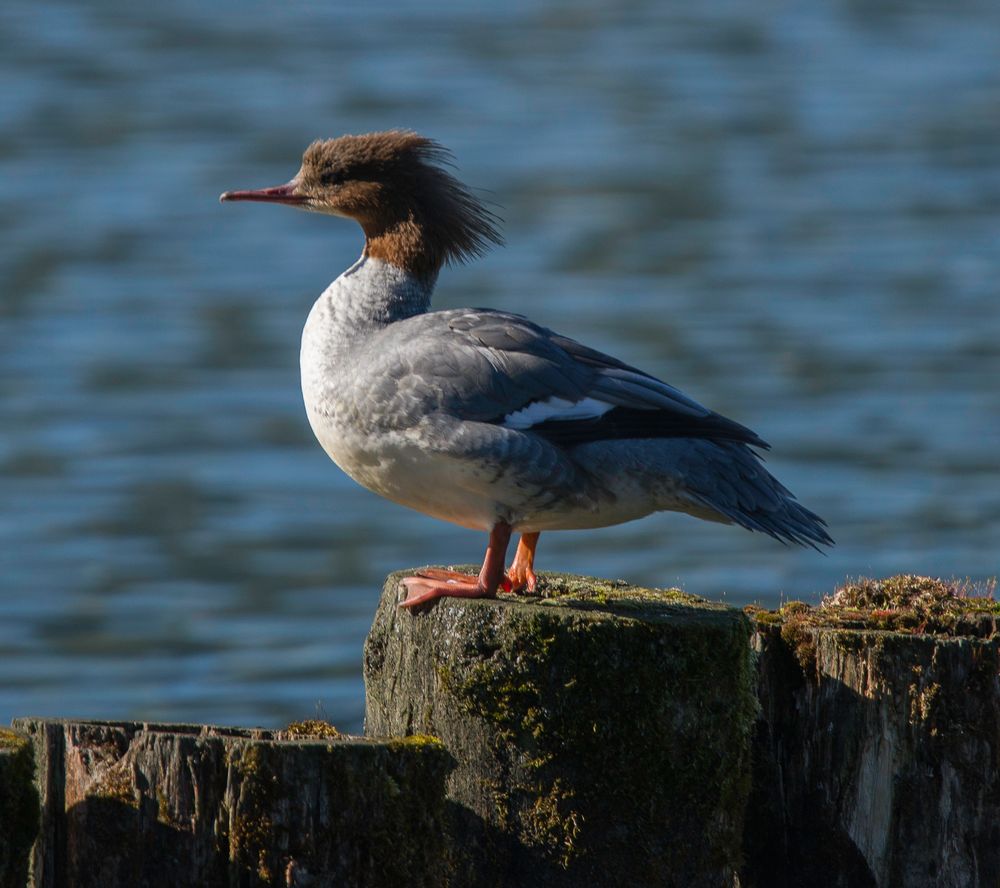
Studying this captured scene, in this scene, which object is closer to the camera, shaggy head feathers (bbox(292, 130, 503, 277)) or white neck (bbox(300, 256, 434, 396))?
white neck (bbox(300, 256, 434, 396))

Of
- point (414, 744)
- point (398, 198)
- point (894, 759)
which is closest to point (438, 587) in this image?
point (414, 744)

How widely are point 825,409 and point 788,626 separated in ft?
31.6

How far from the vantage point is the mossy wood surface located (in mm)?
3861

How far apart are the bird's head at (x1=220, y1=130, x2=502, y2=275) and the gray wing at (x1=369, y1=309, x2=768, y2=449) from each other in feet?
2.06

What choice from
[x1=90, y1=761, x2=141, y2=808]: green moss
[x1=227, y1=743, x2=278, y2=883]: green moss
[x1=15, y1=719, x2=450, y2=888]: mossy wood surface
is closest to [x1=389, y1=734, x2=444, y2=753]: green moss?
[x1=15, y1=719, x2=450, y2=888]: mossy wood surface

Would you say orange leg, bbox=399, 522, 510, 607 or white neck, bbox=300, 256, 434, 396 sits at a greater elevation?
white neck, bbox=300, 256, 434, 396

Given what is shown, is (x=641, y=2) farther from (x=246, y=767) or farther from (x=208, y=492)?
(x=246, y=767)

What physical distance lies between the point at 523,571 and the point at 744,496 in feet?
2.44

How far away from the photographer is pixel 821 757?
4.66 meters

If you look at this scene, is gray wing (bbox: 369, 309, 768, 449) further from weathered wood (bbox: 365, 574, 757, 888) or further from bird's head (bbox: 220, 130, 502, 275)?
weathered wood (bbox: 365, 574, 757, 888)

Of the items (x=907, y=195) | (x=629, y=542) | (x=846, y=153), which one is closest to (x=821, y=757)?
(x=629, y=542)

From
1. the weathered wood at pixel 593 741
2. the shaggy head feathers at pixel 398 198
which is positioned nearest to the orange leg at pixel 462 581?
the weathered wood at pixel 593 741

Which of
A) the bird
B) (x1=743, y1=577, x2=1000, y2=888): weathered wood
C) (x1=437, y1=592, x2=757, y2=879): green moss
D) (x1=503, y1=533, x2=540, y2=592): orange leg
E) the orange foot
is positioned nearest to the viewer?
(x1=437, y1=592, x2=757, y2=879): green moss

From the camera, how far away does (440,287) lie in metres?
16.6
